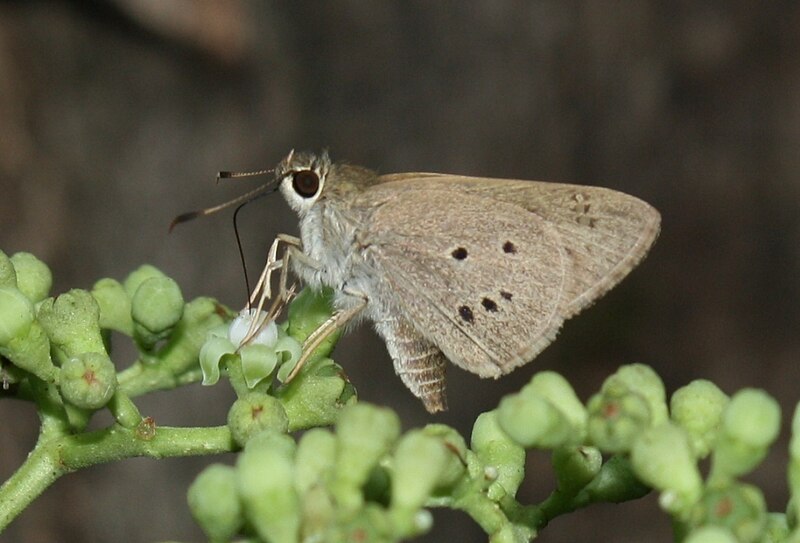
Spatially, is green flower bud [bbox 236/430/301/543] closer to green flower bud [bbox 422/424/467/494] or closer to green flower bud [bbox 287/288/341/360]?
green flower bud [bbox 422/424/467/494]

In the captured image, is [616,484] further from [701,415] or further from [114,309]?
[114,309]

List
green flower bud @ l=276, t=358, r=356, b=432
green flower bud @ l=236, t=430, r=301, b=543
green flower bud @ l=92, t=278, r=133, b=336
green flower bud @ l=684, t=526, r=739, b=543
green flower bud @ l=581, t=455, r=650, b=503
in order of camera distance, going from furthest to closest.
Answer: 1. green flower bud @ l=92, t=278, r=133, b=336
2. green flower bud @ l=276, t=358, r=356, b=432
3. green flower bud @ l=581, t=455, r=650, b=503
4. green flower bud @ l=236, t=430, r=301, b=543
5. green flower bud @ l=684, t=526, r=739, b=543

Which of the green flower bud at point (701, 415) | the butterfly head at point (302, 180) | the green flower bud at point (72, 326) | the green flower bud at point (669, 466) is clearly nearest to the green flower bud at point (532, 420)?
the green flower bud at point (669, 466)

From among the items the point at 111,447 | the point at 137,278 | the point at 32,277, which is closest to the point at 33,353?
the point at 111,447

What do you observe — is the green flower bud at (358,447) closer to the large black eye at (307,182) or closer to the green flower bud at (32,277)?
the green flower bud at (32,277)

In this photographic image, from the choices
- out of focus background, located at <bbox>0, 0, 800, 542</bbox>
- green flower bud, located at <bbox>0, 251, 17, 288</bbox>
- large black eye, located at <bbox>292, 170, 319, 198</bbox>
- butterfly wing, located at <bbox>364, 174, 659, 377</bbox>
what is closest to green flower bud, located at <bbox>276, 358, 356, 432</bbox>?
butterfly wing, located at <bbox>364, 174, 659, 377</bbox>
